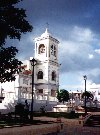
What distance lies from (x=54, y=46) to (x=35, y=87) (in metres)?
10.2

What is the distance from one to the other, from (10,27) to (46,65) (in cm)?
4036

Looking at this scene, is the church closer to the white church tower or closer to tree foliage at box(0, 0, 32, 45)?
the white church tower

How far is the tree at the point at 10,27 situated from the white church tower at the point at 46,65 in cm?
3796

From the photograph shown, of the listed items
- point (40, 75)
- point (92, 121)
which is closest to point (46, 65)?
point (40, 75)

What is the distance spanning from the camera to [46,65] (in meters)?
64.8

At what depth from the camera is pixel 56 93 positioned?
204ft

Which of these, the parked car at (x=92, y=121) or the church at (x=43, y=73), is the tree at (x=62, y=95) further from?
the parked car at (x=92, y=121)

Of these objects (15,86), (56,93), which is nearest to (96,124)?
(15,86)

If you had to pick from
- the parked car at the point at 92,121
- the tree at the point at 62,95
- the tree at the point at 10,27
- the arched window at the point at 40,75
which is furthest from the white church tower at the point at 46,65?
the parked car at the point at 92,121

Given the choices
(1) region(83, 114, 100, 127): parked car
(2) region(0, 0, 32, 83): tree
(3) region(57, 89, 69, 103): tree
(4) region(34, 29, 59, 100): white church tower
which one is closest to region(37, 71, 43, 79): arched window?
(4) region(34, 29, 59, 100): white church tower

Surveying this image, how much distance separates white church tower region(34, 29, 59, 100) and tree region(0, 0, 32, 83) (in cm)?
3796

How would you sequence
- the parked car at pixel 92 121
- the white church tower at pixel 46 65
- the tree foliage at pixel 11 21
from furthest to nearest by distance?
1. the white church tower at pixel 46 65
2. the tree foliage at pixel 11 21
3. the parked car at pixel 92 121

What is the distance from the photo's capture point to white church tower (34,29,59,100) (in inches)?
2515

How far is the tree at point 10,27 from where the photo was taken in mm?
24094
